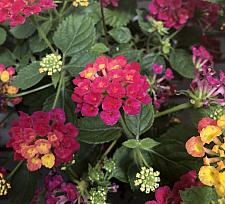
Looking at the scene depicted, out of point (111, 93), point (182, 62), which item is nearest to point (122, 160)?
point (111, 93)

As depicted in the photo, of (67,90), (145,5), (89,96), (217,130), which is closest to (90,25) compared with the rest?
(67,90)

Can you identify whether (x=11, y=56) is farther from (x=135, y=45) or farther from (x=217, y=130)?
(x=217, y=130)

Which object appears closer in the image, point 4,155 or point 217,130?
point 217,130

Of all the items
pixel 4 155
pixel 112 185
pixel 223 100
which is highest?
pixel 223 100

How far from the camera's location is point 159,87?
3.07ft

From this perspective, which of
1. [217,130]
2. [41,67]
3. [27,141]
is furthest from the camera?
[41,67]

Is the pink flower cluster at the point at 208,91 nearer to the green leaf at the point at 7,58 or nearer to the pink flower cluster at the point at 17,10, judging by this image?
the pink flower cluster at the point at 17,10

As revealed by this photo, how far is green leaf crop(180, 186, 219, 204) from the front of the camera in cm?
62

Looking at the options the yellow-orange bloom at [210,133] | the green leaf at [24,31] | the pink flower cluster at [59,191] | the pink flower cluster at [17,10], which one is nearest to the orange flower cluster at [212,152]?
the yellow-orange bloom at [210,133]

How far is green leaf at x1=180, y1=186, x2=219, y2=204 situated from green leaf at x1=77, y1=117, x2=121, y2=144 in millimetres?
176

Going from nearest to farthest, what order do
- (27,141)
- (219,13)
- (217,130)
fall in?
(217,130)
(27,141)
(219,13)

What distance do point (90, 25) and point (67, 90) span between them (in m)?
0.12

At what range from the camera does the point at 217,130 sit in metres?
0.62

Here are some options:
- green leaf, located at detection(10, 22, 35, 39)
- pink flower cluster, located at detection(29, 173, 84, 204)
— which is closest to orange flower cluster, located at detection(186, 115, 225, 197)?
pink flower cluster, located at detection(29, 173, 84, 204)
